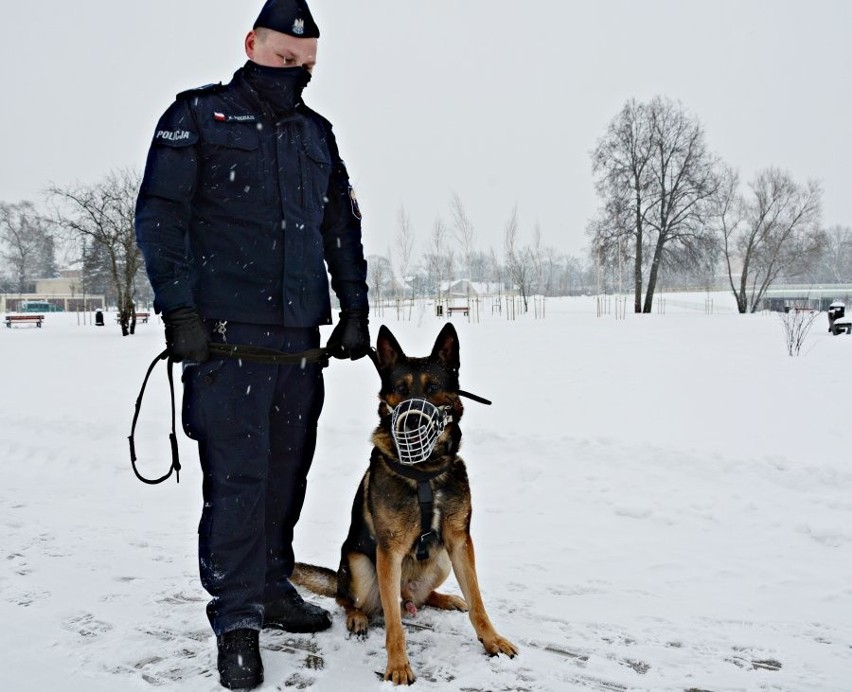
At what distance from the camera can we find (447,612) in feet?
9.33

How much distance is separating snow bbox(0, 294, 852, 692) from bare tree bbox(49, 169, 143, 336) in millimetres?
14232

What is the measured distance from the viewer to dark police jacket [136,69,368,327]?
2260 mm

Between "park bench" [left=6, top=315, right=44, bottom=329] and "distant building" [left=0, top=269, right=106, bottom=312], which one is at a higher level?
"distant building" [left=0, top=269, right=106, bottom=312]

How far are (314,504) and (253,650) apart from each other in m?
2.51

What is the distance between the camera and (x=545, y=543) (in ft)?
12.7

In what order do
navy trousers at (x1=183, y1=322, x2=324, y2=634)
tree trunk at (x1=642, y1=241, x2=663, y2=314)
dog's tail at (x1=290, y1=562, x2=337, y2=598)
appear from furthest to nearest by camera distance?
tree trunk at (x1=642, y1=241, x2=663, y2=314) → dog's tail at (x1=290, y1=562, x2=337, y2=598) → navy trousers at (x1=183, y1=322, x2=324, y2=634)

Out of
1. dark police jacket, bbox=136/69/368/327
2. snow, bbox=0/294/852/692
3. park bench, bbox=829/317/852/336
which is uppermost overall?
dark police jacket, bbox=136/69/368/327

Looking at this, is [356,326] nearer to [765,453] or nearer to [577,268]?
[765,453]

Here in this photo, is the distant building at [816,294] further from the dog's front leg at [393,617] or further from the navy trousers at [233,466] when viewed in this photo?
the navy trousers at [233,466]

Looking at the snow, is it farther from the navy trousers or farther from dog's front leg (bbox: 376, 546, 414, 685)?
the navy trousers

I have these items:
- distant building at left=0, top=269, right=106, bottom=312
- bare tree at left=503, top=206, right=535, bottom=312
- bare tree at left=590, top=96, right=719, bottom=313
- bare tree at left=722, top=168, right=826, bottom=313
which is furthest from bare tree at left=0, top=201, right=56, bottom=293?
bare tree at left=722, top=168, right=826, bottom=313

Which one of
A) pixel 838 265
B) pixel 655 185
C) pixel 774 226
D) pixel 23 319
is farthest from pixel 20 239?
pixel 838 265

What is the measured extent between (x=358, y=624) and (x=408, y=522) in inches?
24.6

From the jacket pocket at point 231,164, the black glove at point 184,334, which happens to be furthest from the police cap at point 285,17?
the black glove at point 184,334
